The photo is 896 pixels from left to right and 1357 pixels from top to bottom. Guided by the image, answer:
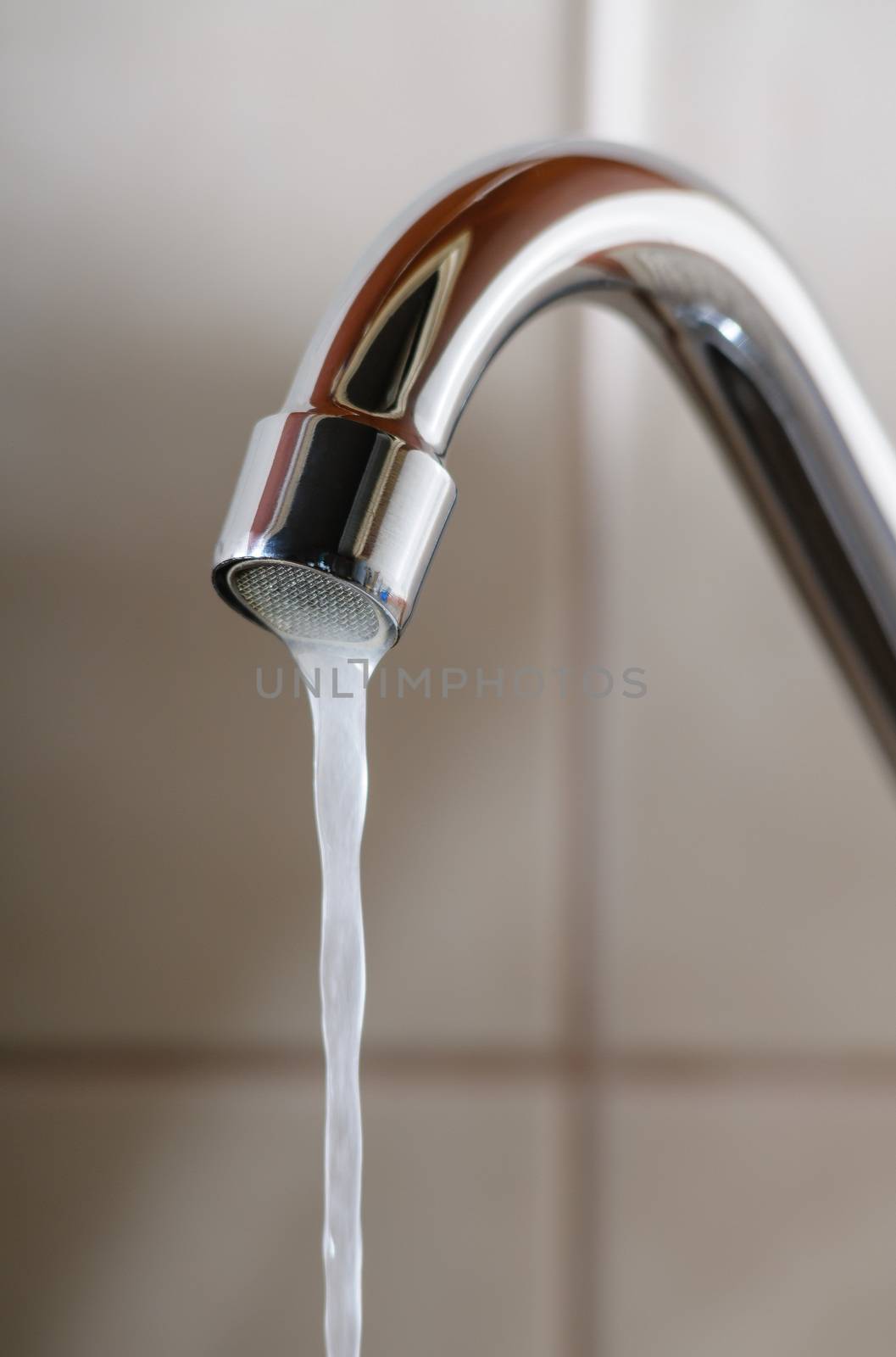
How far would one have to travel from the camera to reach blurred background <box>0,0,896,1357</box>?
373 mm

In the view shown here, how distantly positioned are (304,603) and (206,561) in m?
0.22

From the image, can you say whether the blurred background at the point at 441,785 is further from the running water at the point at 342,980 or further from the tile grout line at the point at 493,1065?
the running water at the point at 342,980

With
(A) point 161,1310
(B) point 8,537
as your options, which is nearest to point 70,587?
(B) point 8,537

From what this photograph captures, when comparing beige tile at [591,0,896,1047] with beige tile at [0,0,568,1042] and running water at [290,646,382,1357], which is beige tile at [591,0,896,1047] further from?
running water at [290,646,382,1357]

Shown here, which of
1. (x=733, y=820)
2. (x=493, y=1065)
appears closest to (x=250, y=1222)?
(x=493, y=1065)

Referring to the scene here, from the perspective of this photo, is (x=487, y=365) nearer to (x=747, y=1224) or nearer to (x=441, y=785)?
(x=441, y=785)

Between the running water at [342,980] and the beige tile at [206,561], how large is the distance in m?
0.11

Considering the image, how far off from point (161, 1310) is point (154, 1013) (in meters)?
0.11

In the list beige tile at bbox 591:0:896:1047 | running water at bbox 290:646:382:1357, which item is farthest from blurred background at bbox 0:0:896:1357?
running water at bbox 290:646:382:1357

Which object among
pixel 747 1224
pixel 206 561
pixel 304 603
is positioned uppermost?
pixel 206 561

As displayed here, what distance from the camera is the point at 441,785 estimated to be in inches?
14.9

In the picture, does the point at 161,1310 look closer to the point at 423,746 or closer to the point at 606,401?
the point at 423,746

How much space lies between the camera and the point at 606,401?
379mm

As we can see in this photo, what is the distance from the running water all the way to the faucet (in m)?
0.07
